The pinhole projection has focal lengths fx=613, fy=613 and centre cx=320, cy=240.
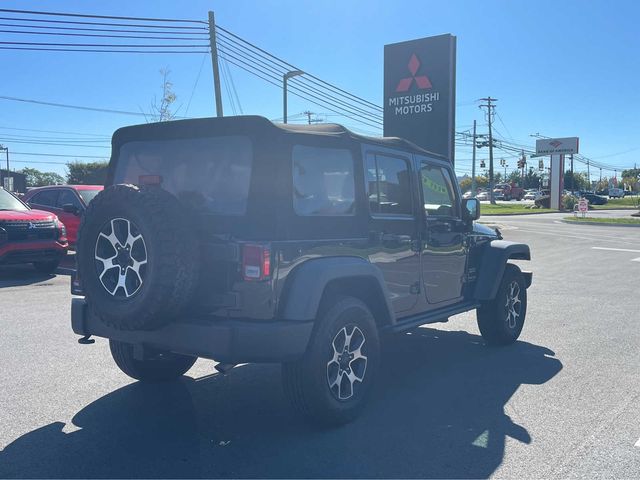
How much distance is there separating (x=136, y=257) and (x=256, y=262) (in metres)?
0.74

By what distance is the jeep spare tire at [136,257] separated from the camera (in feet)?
11.6

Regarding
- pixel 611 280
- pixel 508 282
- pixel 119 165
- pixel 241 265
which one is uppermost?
pixel 119 165

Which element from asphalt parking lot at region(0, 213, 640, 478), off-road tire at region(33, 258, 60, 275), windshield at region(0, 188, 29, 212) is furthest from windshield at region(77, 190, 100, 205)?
asphalt parking lot at region(0, 213, 640, 478)

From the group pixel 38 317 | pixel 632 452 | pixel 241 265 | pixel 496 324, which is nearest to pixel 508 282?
pixel 496 324

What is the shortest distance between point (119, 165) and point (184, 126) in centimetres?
78

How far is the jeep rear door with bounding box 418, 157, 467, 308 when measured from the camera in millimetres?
5277

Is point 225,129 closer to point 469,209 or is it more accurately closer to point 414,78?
point 469,209

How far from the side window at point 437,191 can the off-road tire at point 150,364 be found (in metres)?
2.47

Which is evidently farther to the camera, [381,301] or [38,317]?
[38,317]

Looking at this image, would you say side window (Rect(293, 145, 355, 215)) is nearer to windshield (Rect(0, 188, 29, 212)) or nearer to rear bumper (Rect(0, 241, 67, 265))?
rear bumper (Rect(0, 241, 67, 265))

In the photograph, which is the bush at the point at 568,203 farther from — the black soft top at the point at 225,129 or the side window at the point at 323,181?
the side window at the point at 323,181

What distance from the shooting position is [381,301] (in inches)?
178

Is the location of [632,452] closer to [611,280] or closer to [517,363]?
[517,363]

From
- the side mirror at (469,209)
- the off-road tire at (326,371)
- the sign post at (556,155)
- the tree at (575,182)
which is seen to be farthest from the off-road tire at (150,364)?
the tree at (575,182)
